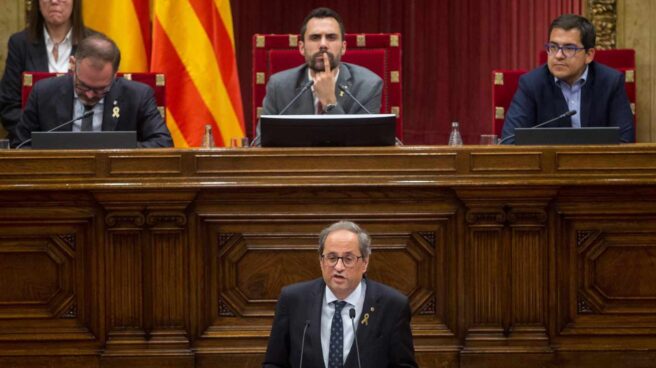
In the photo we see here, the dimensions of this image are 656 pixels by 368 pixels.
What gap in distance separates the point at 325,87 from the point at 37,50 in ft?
5.49

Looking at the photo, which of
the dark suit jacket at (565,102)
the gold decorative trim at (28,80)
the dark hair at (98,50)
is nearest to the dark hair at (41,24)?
the gold decorative trim at (28,80)

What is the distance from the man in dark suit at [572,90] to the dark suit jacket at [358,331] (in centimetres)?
183

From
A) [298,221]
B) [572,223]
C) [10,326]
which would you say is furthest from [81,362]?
[572,223]

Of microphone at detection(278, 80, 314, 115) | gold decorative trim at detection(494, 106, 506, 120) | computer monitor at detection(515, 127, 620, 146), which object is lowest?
computer monitor at detection(515, 127, 620, 146)

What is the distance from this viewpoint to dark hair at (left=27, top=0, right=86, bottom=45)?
6031 mm

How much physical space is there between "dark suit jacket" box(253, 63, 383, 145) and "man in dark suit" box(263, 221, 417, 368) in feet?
5.98

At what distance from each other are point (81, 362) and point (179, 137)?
7.07 ft

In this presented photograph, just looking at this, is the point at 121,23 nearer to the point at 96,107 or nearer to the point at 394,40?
the point at 96,107

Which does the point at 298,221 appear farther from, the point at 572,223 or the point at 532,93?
the point at 532,93

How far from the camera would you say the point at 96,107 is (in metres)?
5.26

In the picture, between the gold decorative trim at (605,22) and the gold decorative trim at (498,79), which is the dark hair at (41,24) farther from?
the gold decorative trim at (605,22)

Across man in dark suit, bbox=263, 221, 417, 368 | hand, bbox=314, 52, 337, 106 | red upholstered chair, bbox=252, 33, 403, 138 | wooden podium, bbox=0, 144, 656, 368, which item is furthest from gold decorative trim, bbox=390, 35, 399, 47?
man in dark suit, bbox=263, 221, 417, 368

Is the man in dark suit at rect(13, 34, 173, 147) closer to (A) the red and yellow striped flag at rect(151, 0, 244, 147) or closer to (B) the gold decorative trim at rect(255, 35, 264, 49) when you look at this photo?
(B) the gold decorative trim at rect(255, 35, 264, 49)

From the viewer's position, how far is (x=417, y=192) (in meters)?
4.50
